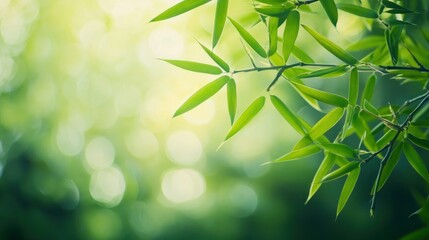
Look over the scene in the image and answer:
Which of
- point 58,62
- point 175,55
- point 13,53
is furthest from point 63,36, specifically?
point 175,55

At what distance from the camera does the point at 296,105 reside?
12.4 ft

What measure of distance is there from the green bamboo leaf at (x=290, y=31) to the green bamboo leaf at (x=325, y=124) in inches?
7.7

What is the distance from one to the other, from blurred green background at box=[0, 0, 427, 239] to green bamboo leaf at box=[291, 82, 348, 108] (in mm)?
2480

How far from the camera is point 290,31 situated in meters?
1.01

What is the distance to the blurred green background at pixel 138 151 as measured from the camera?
11.8 ft

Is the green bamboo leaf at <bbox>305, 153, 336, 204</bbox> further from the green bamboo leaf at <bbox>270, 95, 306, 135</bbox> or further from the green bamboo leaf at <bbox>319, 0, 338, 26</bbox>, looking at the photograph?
the green bamboo leaf at <bbox>319, 0, 338, 26</bbox>

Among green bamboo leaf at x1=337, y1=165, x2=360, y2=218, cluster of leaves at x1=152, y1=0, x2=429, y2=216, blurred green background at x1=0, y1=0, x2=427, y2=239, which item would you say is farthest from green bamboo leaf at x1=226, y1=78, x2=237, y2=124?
blurred green background at x1=0, y1=0, x2=427, y2=239

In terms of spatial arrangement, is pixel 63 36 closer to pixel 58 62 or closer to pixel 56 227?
pixel 58 62

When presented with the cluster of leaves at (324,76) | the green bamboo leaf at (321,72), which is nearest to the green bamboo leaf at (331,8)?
the cluster of leaves at (324,76)

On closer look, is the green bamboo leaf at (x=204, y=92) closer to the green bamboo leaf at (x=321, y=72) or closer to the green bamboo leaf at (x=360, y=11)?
the green bamboo leaf at (x=321, y=72)

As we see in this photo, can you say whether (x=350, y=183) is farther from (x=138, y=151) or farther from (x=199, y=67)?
(x=138, y=151)

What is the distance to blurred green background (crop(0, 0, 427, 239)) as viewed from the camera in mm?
3592

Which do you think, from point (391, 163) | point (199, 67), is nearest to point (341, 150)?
point (391, 163)

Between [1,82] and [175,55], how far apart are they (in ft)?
5.01
